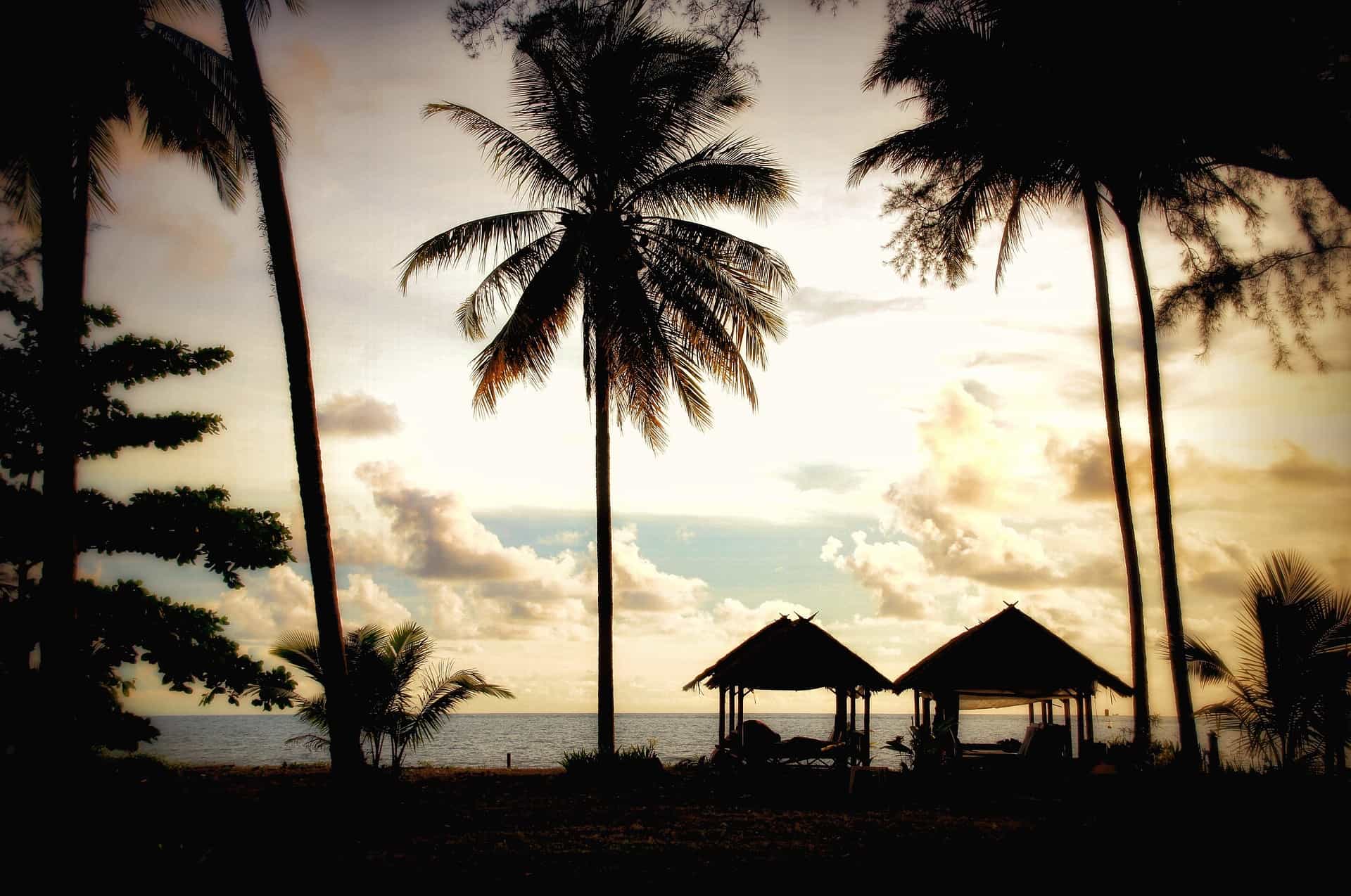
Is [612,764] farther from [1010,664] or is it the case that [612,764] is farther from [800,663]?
[1010,664]

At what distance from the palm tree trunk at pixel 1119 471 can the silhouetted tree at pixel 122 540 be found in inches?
506

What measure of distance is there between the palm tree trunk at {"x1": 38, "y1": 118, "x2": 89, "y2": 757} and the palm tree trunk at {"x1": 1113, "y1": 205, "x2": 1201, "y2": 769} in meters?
13.8

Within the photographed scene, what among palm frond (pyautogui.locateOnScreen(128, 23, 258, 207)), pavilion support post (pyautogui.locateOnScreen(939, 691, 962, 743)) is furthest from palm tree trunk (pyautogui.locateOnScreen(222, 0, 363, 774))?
pavilion support post (pyautogui.locateOnScreen(939, 691, 962, 743))

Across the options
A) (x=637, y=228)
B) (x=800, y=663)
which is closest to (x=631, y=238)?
(x=637, y=228)

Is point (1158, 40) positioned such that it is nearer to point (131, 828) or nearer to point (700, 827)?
point (700, 827)

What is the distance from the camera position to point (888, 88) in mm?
15773

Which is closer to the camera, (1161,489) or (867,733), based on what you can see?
(1161,489)

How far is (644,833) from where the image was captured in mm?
10039

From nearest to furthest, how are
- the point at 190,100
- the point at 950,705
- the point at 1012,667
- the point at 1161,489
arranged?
the point at 190,100 → the point at 1161,489 → the point at 1012,667 → the point at 950,705

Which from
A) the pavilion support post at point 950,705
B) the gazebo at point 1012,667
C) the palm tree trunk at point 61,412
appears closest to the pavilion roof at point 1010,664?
the gazebo at point 1012,667

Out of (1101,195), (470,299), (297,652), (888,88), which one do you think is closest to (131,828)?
(297,652)

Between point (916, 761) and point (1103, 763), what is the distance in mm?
3134

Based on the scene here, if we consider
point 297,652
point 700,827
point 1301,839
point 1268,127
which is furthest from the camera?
point 297,652

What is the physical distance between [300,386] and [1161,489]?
40.2 ft
